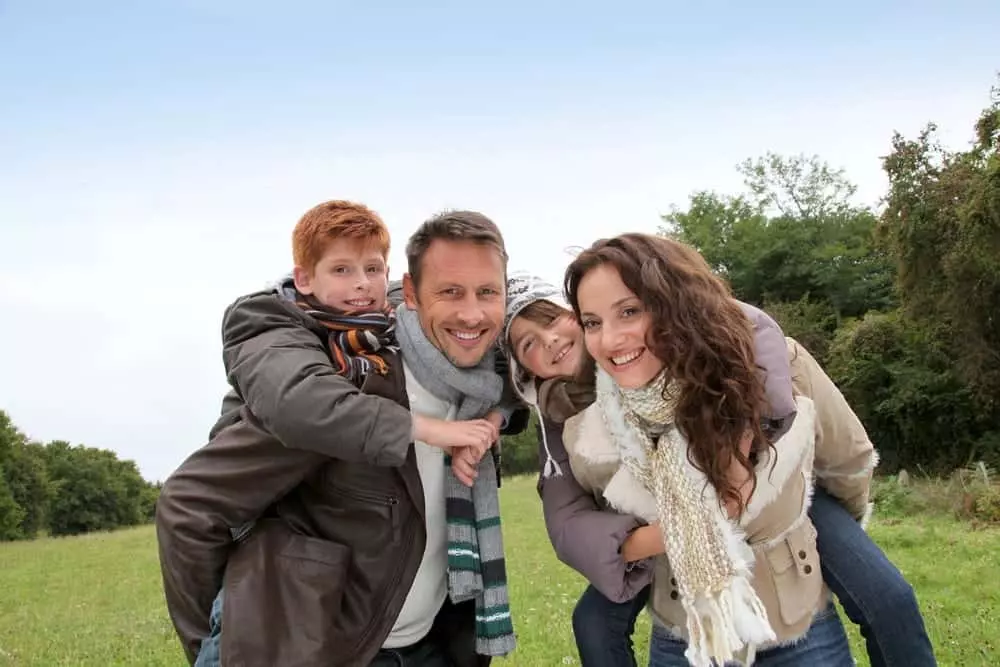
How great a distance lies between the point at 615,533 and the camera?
322 centimetres

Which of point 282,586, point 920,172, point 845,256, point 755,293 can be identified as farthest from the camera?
point 755,293

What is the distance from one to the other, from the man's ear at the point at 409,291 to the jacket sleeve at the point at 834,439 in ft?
4.90

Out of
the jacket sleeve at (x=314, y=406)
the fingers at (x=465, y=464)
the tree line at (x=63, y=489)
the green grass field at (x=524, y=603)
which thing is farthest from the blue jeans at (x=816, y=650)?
the tree line at (x=63, y=489)

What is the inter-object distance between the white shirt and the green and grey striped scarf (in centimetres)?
4

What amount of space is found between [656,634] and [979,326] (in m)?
25.8

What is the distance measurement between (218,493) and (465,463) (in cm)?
89

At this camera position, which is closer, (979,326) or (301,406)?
(301,406)

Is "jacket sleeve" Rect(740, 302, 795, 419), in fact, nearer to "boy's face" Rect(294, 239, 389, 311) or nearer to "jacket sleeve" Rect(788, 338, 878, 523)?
"jacket sleeve" Rect(788, 338, 878, 523)

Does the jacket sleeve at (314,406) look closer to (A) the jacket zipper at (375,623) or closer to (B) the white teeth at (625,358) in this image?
(A) the jacket zipper at (375,623)

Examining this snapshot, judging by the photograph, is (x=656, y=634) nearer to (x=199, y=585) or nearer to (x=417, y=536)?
(x=417, y=536)

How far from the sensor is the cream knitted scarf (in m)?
3.12

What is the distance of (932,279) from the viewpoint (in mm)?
25859

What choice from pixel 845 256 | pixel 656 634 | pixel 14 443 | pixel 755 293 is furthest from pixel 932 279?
pixel 14 443

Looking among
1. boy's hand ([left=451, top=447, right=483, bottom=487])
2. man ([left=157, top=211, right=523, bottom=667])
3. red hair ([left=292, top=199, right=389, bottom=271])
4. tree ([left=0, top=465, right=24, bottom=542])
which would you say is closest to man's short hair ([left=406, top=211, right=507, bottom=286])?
man ([left=157, top=211, right=523, bottom=667])
